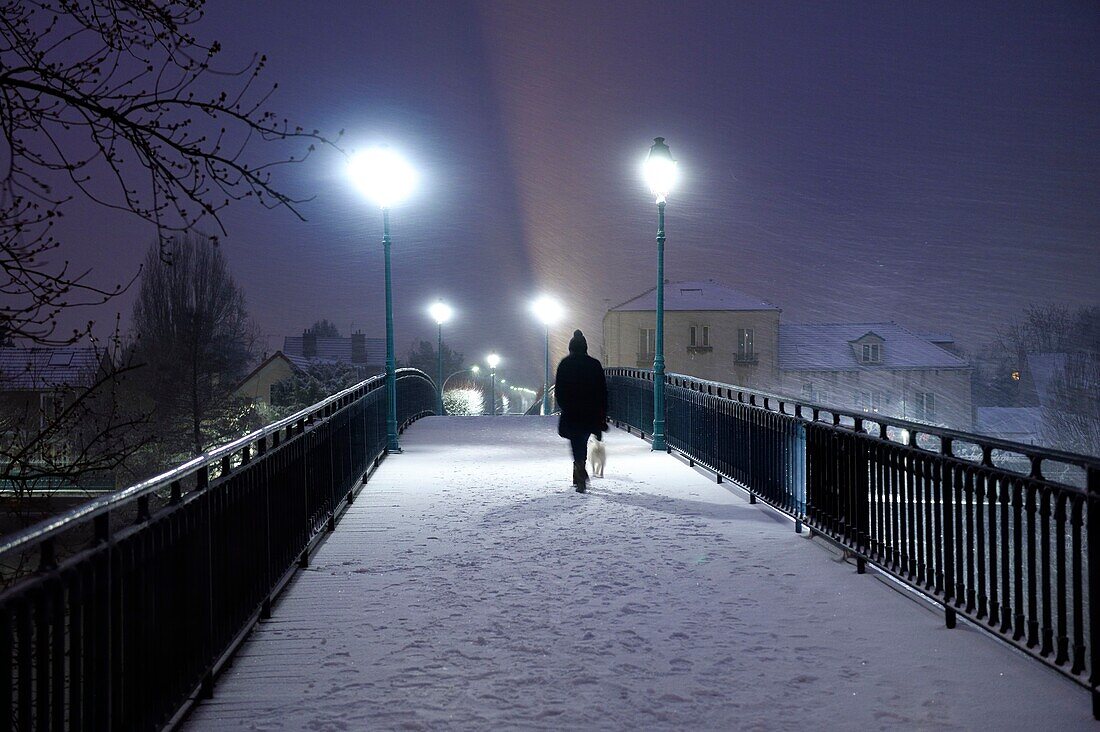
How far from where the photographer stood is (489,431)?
2209 cm

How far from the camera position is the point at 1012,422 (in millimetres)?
74000

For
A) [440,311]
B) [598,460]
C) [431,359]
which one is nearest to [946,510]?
[598,460]

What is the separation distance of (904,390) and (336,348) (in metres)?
54.2

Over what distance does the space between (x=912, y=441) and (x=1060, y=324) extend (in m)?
73.7

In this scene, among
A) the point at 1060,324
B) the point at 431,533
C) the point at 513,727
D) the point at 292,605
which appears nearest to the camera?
the point at 513,727

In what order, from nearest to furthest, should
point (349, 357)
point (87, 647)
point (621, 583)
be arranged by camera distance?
point (87, 647), point (621, 583), point (349, 357)

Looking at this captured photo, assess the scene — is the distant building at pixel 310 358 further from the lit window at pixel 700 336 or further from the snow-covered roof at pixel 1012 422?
the snow-covered roof at pixel 1012 422

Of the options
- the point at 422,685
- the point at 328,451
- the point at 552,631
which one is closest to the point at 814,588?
the point at 552,631

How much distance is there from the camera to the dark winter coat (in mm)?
12680

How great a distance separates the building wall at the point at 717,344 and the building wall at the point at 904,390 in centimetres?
381

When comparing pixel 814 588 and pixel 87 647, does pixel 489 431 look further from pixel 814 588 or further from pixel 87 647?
pixel 87 647

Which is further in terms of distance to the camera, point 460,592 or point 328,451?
point 328,451

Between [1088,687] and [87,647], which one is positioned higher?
[87,647]

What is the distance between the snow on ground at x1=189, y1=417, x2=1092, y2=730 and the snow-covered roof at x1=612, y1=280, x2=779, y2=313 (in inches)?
2544
